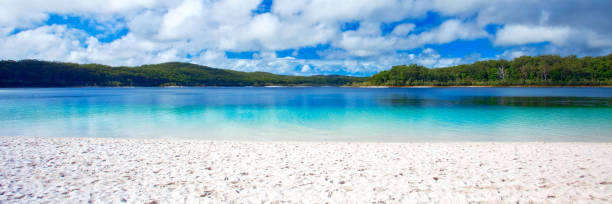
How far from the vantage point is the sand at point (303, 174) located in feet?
15.4

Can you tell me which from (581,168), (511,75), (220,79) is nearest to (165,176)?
(581,168)

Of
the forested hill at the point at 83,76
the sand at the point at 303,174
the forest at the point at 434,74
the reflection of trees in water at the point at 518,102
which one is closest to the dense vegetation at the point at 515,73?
the forest at the point at 434,74

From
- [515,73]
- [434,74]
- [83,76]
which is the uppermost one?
[83,76]

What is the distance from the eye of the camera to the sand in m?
4.69

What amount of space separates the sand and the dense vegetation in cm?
12744

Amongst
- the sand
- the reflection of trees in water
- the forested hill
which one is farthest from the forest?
the sand

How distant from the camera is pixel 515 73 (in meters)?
122

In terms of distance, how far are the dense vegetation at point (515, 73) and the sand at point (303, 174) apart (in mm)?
127445

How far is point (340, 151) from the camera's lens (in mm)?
8422

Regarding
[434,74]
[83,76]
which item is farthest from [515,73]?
[83,76]

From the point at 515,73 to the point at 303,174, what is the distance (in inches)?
5685

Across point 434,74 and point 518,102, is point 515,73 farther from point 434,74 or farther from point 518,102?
point 518,102

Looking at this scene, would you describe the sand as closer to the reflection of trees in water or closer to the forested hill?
the reflection of trees in water

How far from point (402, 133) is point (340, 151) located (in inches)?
233
